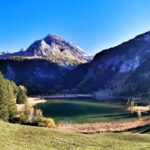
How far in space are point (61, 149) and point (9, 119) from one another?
3516 cm

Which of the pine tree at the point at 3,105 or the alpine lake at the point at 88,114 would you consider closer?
the pine tree at the point at 3,105

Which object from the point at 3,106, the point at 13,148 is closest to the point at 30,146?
the point at 13,148

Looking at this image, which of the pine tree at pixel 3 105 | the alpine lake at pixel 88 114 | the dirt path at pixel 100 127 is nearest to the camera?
the pine tree at pixel 3 105

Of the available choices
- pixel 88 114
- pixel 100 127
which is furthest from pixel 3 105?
pixel 88 114

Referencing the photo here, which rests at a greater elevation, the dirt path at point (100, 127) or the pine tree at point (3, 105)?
the pine tree at point (3, 105)

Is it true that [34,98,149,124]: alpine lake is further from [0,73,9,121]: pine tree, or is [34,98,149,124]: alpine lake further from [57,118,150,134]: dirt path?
[0,73,9,121]: pine tree

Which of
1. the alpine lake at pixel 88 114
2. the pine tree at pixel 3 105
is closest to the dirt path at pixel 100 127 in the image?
the alpine lake at pixel 88 114

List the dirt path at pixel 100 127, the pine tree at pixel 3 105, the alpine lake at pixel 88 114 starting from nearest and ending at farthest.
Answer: the pine tree at pixel 3 105
the dirt path at pixel 100 127
the alpine lake at pixel 88 114

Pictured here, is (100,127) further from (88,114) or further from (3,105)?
(3,105)

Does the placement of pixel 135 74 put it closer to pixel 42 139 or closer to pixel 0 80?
pixel 0 80

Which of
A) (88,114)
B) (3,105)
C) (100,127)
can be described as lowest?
(88,114)

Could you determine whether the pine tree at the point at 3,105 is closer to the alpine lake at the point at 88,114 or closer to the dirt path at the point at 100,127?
the dirt path at the point at 100,127

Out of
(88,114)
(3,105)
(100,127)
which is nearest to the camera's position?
(3,105)

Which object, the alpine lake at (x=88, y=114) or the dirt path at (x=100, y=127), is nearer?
the dirt path at (x=100, y=127)
